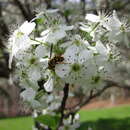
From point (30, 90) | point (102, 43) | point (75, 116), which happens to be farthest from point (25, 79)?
point (75, 116)

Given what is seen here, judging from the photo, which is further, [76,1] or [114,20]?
[76,1]

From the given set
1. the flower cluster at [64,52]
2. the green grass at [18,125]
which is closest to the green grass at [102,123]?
the green grass at [18,125]

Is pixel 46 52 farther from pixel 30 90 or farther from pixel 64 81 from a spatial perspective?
pixel 30 90

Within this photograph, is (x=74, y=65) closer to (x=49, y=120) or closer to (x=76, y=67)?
(x=76, y=67)

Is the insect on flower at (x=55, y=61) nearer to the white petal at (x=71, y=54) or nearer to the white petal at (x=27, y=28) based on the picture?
the white petal at (x=71, y=54)

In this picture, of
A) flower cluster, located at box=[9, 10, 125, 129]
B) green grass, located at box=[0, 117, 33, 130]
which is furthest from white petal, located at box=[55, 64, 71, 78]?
green grass, located at box=[0, 117, 33, 130]

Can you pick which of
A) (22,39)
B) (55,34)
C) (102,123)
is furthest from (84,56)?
(102,123)
